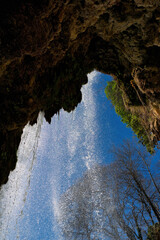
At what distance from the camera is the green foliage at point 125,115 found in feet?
41.1

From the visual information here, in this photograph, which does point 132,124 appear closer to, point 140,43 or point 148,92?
point 148,92

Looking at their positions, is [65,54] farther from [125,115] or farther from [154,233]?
[154,233]

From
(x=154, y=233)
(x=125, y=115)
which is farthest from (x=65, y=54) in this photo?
(x=154, y=233)

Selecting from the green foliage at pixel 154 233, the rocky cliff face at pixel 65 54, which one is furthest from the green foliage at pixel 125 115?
the green foliage at pixel 154 233

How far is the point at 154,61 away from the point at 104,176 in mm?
15009

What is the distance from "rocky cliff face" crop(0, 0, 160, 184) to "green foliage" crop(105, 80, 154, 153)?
2.73 meters

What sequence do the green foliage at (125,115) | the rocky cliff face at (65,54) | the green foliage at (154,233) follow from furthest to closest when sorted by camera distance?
1. the green foliage at (125,115)
2. the green foliage at (154,233)
3. the rocky cliff face at (65,54)

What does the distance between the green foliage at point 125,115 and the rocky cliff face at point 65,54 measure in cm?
273

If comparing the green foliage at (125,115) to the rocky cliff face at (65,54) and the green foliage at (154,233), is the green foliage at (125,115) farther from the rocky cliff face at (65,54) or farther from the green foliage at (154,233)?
the green foliage at (154,233)

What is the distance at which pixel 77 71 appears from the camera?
26.1 ft

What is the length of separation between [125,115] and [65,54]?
8.66m

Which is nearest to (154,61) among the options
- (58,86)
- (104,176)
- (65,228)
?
(58,86)

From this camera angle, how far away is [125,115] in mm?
13648

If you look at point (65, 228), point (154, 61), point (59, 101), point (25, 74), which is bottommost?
point (65, 228)
